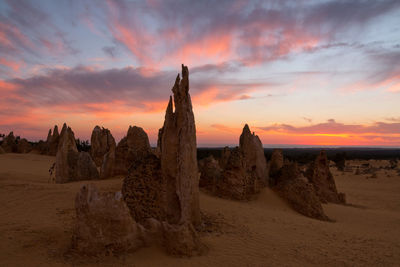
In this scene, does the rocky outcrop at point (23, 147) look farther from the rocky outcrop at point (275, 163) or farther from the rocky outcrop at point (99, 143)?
the rocky outcrop at point (275, 163)

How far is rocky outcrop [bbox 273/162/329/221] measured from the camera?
404 inches

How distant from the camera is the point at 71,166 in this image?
13312mm

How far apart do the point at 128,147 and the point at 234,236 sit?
24.3ft

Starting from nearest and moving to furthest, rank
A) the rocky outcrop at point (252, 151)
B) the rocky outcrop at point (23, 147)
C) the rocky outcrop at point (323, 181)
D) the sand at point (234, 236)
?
1. the sand at point (234, 236)
2. the rocky outcrop at point (323, 181)
3. the rocky outcrop at point (252, 151)
4. the rocky outcrop at point (23, 147)

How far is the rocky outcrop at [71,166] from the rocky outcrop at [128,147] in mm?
1561

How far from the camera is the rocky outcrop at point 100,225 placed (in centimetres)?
499

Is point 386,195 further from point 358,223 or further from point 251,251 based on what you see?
point 251,251

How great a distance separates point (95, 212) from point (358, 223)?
30.1ft

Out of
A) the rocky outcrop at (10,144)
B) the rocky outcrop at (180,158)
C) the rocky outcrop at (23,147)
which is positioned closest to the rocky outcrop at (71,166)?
the rocky outcrop at (180,158)

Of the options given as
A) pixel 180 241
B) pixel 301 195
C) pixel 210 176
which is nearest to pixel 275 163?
pixel 210 176

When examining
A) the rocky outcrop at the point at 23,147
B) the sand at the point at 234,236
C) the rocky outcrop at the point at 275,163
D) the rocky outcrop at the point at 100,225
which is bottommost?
the sand at the point at 234,236

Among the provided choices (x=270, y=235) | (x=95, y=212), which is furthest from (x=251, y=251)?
(x=95, y=212)

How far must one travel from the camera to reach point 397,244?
7328 millimetres

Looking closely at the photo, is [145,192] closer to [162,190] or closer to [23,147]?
[162,190]
